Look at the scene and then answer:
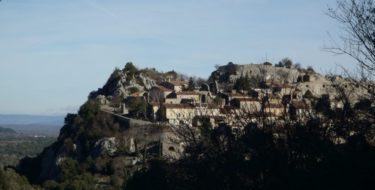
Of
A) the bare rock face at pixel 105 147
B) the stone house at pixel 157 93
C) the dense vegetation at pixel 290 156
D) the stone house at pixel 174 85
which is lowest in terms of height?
the bare rock face at pixel 105 147

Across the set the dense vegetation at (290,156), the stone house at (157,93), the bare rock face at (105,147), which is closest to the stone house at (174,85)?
the stone house at (157,93)

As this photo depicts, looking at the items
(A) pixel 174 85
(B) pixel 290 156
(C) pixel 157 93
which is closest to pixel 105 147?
(C) pixel 157 93

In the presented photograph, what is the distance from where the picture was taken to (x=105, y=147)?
160 ft

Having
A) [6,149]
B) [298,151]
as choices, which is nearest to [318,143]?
[298,151]

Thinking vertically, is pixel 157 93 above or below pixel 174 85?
below

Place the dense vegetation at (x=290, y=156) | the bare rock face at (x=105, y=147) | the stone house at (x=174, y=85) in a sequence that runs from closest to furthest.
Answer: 1. the dense vegetation at (x=290, y=156)
2. the bare rock face at (x=105, y=147)
3. the stone house at (x=174, y=85)

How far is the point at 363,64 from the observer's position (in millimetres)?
8812

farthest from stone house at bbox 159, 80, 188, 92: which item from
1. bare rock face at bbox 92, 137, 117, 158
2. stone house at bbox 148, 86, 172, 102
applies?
bare rock face at bbox 92, 137, 117, 158

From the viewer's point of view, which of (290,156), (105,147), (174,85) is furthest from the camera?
(174,85)

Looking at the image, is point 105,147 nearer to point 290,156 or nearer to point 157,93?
point 157,93

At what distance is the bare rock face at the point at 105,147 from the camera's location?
1896 inches

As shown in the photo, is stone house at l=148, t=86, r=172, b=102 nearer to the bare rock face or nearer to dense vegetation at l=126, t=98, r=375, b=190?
the bare rock face

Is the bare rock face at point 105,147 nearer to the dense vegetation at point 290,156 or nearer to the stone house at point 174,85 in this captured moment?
the stone house at point 174,85

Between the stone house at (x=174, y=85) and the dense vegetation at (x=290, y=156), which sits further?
the stone house at (x=174, y=85)
